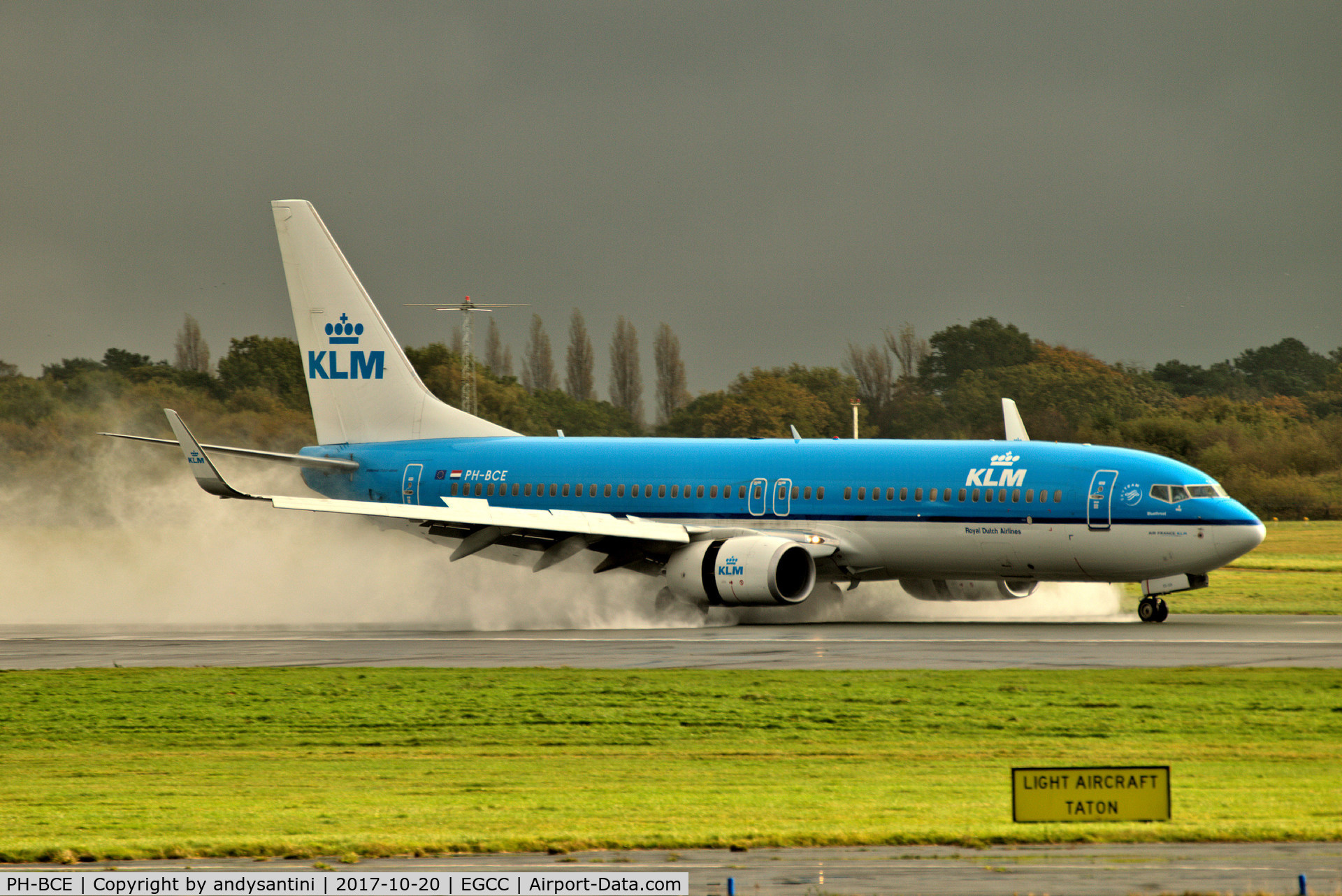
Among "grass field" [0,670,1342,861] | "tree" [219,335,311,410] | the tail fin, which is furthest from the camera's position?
"tree" [219,335,311,410]

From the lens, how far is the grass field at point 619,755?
12898 millimetres

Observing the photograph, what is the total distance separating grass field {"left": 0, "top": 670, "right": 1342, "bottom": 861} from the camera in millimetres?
12898

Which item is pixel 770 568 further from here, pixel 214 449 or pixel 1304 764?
pixel 1304 764

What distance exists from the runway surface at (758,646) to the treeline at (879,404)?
1892 cm

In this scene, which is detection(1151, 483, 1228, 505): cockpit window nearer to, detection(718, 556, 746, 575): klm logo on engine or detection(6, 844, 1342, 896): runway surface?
detection(718, 556, 746, 575): klm logo on engine

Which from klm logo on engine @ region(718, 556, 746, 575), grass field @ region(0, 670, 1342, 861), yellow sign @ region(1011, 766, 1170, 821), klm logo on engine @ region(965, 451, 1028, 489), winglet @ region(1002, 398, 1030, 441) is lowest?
grass field @ region(0, 670, 1342, 861)

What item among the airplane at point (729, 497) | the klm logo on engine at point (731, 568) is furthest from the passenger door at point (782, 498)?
the klm logo on engine at point (731, 568)

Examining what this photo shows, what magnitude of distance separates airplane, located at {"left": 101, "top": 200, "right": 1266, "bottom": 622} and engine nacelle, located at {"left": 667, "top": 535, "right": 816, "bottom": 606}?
0.16ft

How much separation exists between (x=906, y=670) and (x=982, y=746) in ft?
23.1

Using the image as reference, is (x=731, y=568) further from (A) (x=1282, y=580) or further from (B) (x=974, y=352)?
(B) (x=974, y=352)

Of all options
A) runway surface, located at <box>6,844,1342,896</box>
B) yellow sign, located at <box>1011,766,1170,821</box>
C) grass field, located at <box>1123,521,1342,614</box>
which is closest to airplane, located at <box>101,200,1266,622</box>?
grass field, located at <box>1123,521,1342,614</box>

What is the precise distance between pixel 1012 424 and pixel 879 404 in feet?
187

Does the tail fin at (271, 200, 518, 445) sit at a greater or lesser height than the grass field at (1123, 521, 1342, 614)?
greater

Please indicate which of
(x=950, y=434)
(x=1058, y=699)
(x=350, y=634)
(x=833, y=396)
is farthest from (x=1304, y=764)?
(x=833, y=396)
